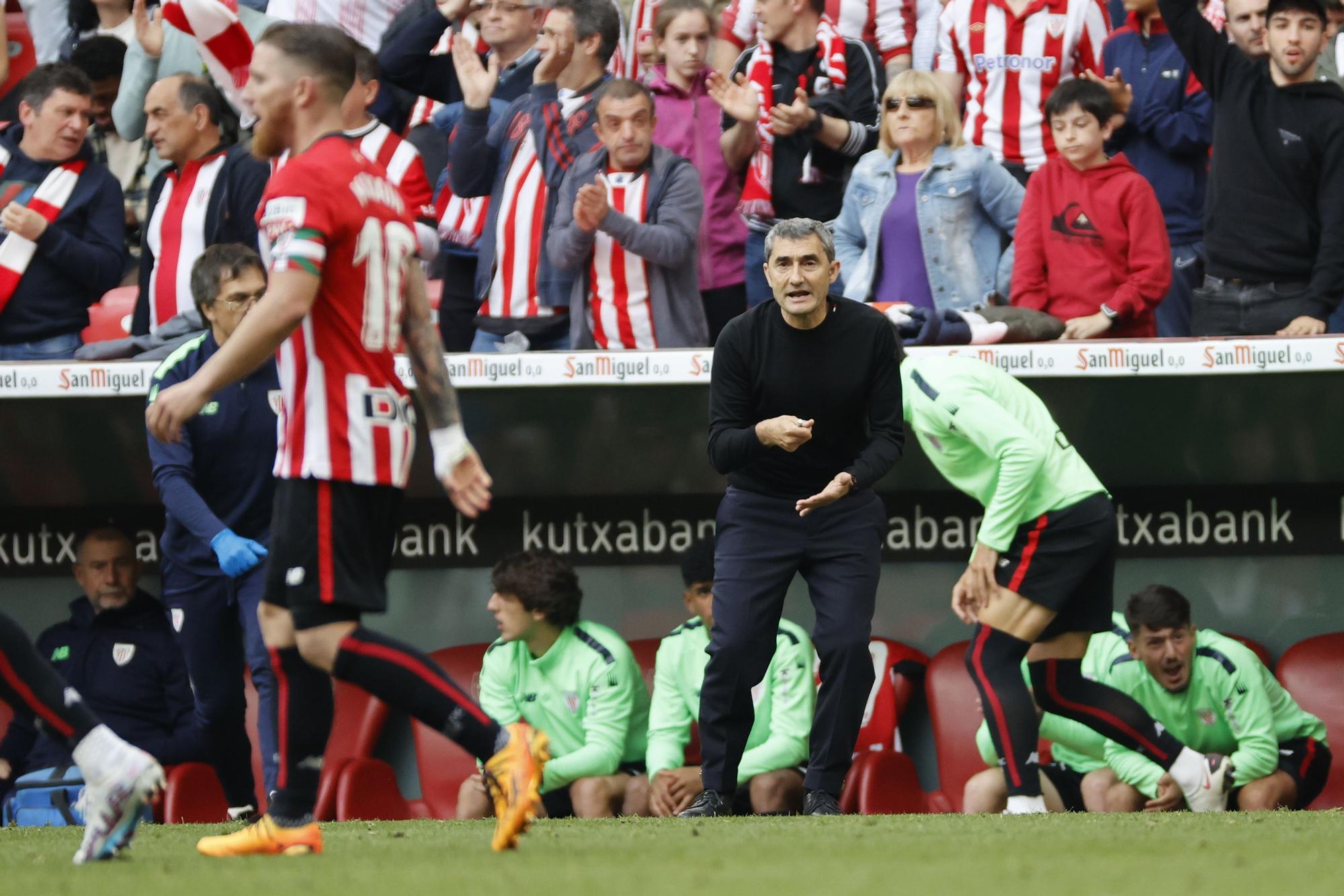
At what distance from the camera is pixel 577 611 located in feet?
22.8

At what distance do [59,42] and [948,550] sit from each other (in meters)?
5.18

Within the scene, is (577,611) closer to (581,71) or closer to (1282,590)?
(581,71)

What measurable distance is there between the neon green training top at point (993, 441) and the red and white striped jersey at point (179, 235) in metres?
3.03

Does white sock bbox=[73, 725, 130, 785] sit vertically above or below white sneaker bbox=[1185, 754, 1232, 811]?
above

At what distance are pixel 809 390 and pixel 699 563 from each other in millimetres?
1528

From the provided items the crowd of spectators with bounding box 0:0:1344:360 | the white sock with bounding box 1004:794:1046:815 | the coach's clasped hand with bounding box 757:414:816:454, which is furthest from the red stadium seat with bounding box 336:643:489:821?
the white sock with bounding box 1004:794:1046:815

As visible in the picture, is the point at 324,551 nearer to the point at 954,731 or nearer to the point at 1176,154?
the point at 954,731

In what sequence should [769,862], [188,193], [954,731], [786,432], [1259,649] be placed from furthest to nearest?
[188,193]
[1259,649]
[954,731]
[786,432]
[769,862]

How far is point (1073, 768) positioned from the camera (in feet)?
22.1

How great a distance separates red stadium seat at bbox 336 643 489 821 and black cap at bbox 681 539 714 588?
0.97 m

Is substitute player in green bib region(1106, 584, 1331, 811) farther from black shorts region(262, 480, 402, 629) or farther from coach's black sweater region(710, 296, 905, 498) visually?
black shorts region(262, 480, 402, 629)

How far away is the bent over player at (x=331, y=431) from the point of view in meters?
3.80

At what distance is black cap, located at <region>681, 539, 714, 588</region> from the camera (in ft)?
22.2

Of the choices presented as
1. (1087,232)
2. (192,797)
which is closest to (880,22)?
(1087,232)
